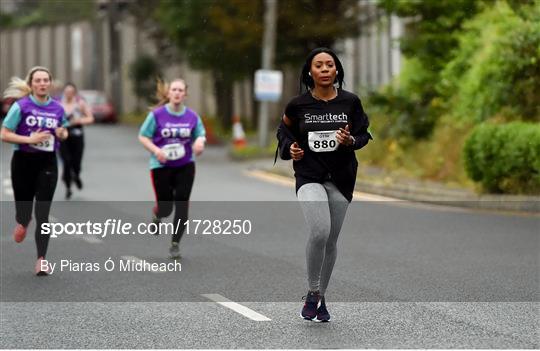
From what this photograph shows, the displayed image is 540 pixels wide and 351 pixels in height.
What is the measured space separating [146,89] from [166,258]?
47.5m

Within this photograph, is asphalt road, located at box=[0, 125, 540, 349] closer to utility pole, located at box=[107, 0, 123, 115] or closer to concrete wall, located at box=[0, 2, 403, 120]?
concrete wall, located at box=[0, 2, 403, 120]

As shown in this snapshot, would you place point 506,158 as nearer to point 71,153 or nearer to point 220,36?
point 71,153

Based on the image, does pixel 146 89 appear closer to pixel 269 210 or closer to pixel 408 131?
pixel 408 131

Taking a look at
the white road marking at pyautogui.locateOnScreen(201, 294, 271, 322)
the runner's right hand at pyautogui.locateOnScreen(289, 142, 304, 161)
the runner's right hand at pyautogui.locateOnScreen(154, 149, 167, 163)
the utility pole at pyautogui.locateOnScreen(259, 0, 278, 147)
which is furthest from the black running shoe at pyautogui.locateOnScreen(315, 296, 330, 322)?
the utility pole at pyautogui.locateOnScreen(259, 0, 278, 147)

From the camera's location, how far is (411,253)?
13.1m

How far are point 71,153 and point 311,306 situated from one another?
1192 cm

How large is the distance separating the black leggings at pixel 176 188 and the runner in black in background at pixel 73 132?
6.69 m

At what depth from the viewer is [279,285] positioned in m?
10.8

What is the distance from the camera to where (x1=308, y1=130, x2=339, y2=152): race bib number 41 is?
8.42 metres

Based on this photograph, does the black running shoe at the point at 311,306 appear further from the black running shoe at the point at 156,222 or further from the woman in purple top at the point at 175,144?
the black running shoe at the point at 156,222

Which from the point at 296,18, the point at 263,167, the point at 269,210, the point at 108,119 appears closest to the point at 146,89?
the point at 108,119

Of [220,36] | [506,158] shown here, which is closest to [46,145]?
[506,158]

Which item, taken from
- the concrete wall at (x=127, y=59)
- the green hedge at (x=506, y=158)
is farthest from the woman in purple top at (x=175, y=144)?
the concrete wall at (x=127, y=59)

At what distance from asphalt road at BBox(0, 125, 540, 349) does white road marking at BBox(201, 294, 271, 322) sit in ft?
0.09
